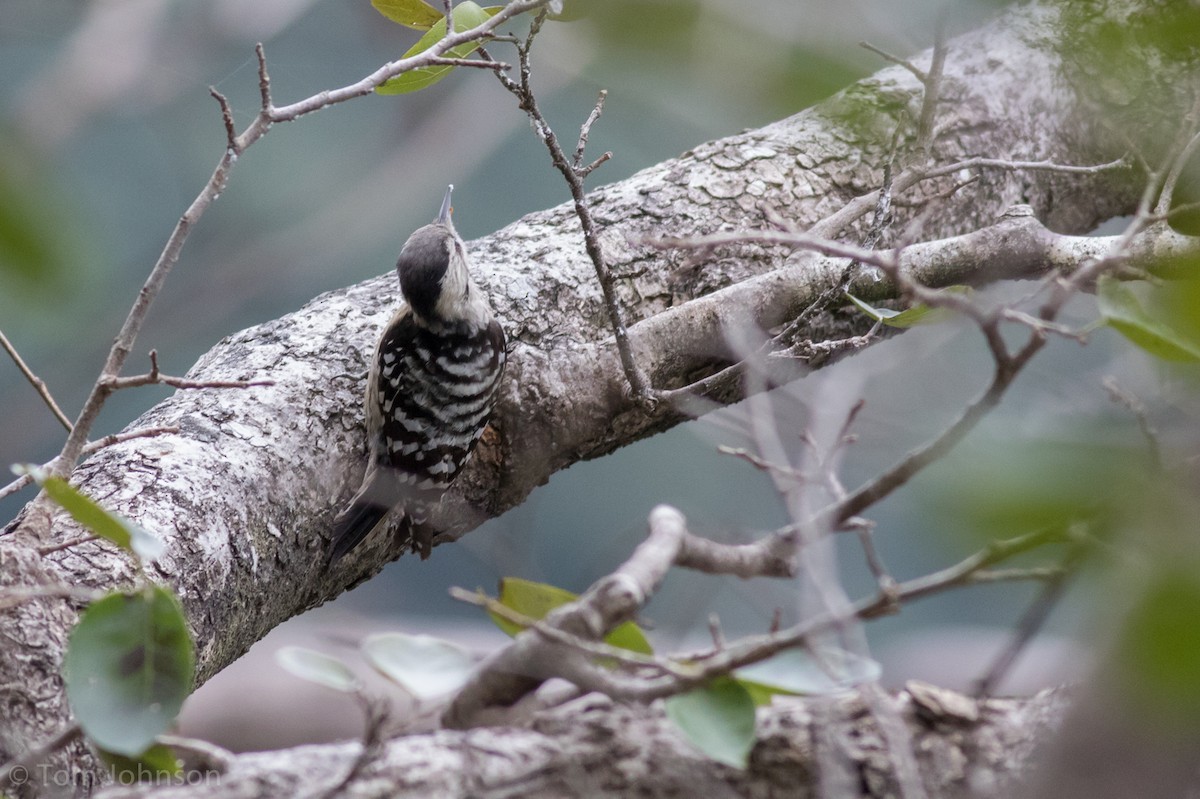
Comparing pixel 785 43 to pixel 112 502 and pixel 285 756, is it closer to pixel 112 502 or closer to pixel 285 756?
pixel 285 756

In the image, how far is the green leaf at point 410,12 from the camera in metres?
1.63

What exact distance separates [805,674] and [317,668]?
49 cm

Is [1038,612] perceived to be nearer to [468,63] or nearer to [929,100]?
[929,100]

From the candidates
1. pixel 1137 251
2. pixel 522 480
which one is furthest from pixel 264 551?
pixel 1137 251

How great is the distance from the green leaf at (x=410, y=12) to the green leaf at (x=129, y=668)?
106 cm

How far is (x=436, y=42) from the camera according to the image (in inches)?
61.7

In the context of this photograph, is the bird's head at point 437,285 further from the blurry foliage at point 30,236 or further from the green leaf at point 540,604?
the blurry foliage at point 30,236

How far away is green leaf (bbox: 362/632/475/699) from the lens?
3.18ft

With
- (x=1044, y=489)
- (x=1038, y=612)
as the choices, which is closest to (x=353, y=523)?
(x=1038, y=612)

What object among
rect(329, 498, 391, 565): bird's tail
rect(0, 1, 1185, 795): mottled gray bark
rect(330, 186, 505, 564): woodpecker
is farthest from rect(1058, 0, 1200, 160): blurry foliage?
rect(330, 186, 505, 564): woodpecker

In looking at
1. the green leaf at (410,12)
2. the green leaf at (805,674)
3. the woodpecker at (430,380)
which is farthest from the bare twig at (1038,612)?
the woodpecker at (430,380)

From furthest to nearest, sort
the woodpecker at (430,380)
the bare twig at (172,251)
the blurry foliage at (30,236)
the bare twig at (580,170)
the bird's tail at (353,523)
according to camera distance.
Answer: the woodpecker at (430,380), the bird's tail at (353,523), the bare twig at (580,170), the bare twig at (172,251), the blurry foliage at (30,236)

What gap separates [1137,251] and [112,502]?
1.85m

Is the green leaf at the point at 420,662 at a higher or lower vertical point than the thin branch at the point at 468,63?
lower
